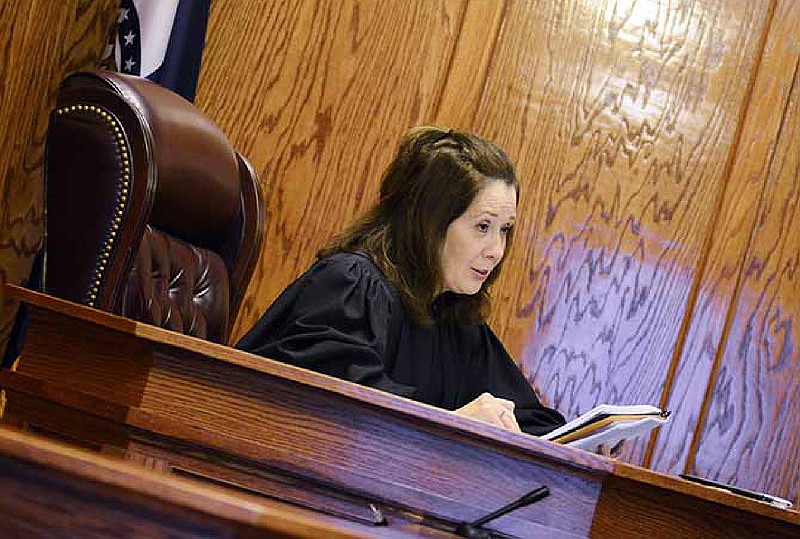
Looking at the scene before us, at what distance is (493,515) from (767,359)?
223 centimetres

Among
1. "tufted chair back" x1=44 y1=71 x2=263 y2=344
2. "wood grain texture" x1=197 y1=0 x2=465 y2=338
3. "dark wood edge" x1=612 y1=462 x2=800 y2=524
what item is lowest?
"dark wood edge" x1=612 y1=462 x2=800 y2=524

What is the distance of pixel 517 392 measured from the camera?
310cm

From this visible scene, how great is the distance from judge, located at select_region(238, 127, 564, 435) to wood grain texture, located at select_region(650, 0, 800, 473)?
723mm

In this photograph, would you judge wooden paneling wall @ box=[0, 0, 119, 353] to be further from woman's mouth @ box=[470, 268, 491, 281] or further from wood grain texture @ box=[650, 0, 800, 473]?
wood grain texture @ box=[650, 0, 800, 473]

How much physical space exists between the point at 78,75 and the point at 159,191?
0.25 metres

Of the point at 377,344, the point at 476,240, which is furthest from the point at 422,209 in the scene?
the point at 377,344

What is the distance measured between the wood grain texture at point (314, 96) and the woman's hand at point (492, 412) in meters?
1.45

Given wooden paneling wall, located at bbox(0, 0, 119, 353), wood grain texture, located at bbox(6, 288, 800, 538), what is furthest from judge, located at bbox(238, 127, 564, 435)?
wood grain texture, located at bbox(6, 288, 800, 538)

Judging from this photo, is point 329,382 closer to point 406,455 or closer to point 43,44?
point 406,455

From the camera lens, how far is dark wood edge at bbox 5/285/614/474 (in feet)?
5.54

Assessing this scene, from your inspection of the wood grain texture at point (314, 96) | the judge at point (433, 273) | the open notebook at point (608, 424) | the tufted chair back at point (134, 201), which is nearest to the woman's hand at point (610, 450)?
the judge at point (433, 273)

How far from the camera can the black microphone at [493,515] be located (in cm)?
161

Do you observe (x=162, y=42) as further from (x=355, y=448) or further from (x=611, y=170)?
(x=355, y=448)

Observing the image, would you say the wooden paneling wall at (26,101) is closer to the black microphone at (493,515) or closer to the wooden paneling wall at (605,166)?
the wooden paneling wall at (605,166)
